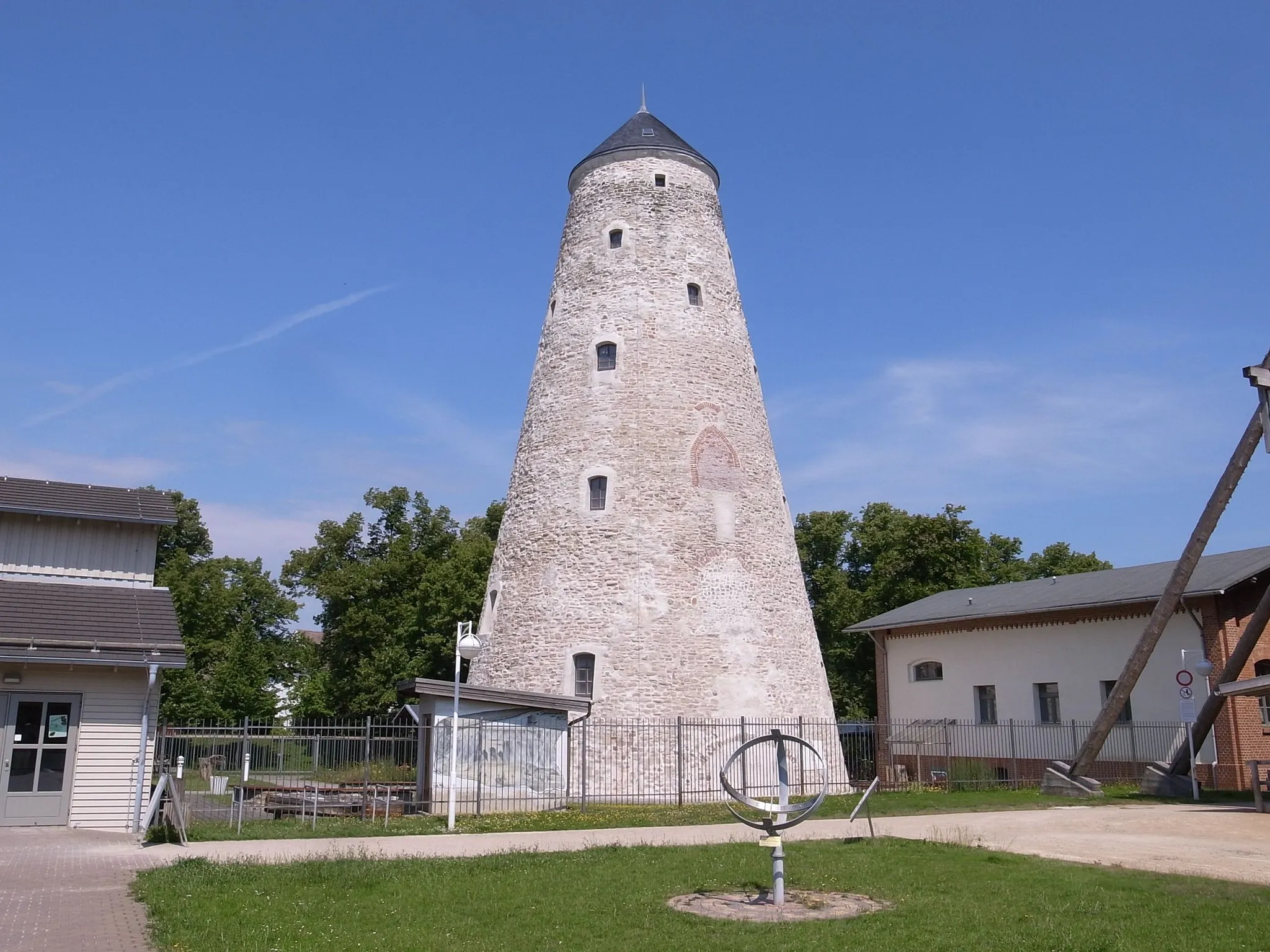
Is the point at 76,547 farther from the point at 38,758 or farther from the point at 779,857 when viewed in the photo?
the point at 779,857

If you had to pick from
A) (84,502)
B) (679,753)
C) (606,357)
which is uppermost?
(606,357)

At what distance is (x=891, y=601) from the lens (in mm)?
43719

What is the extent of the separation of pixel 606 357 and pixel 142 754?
14.1 m

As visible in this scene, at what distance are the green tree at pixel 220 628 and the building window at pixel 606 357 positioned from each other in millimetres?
21225

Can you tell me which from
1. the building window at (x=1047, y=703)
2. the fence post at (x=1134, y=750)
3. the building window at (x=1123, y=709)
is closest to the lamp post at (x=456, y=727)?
the fence post at (x=1134, y=750)

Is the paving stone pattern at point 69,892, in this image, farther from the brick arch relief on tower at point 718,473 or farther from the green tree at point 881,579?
the green tree at point 881,579

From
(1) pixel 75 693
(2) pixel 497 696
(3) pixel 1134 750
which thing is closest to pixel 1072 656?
(3) pixel 1134 750

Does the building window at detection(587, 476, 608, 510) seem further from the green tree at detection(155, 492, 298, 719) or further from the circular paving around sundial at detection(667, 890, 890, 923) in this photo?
the green tree at detection(155, 492, 298, 719)

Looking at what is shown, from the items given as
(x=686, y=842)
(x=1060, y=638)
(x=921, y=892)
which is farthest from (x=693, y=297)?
(x=921, y=892)

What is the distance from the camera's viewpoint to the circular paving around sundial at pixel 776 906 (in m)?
9.32

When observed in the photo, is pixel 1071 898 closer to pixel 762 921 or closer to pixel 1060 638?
pixel 762 921

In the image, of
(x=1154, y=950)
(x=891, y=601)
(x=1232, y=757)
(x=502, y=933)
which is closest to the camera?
(x=1154, y=950)

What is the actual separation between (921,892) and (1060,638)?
63.7ft

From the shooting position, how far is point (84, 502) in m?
19.0
